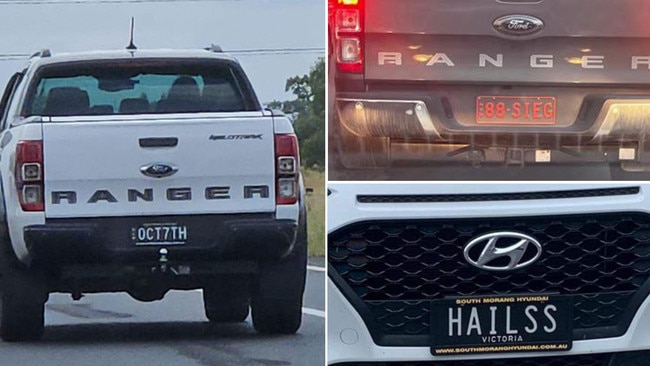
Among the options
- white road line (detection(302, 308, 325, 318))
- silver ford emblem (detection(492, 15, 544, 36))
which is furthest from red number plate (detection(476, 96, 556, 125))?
white road line (detection(302, 308, 325, 318))

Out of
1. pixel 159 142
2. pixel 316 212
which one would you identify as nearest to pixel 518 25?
pixel 316 212

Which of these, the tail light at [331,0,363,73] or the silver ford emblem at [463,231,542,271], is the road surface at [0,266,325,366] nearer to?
the silver ford emblem at [463,231,542,271]

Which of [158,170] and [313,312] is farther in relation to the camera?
[313,312]

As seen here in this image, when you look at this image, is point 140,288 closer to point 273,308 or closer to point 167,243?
point 167,243

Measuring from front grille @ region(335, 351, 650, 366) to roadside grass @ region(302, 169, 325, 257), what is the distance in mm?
364

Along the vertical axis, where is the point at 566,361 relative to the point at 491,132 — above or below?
below

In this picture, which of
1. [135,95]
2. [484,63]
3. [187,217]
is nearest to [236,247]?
[187,217]

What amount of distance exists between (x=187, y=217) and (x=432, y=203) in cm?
74

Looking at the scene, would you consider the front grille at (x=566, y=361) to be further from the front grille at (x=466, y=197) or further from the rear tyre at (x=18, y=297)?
the rear tyre at (x=18, y=297)

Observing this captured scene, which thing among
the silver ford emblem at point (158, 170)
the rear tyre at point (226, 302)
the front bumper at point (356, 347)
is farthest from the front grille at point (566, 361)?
the silver ford emblem at point (158, 170)

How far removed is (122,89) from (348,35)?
806 mm

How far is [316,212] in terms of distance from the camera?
4.03 meters

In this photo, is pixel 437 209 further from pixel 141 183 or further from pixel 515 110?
pixel 141 183

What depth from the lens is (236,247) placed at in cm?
411
